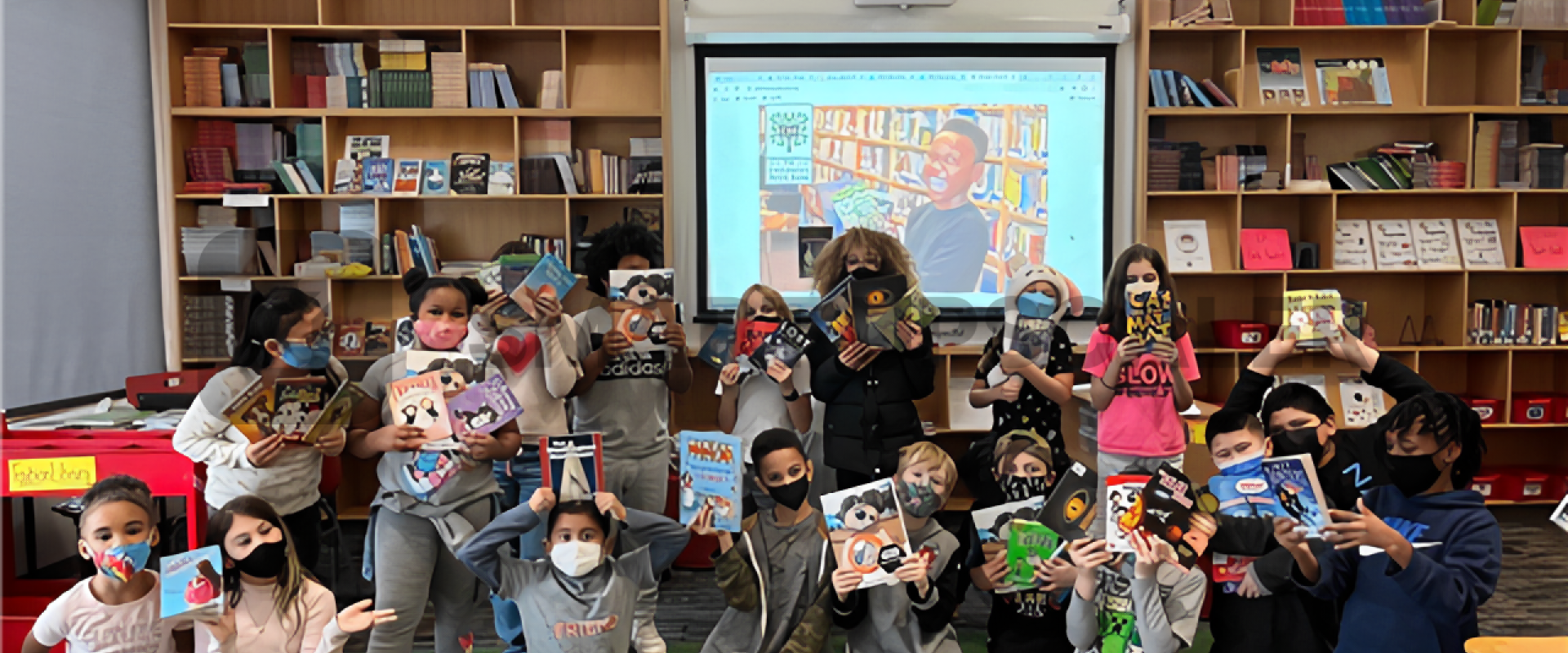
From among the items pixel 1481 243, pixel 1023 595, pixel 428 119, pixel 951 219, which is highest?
pixel 428 119

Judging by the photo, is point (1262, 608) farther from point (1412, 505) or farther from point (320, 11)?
point (320, 11)

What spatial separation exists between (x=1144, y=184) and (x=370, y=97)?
3703mm

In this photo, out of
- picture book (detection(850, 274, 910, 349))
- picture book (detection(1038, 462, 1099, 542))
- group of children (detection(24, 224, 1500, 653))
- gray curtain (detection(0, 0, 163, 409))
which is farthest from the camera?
gray curtain (detection(0, 0, 163, 409))

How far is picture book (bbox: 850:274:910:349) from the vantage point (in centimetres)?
300

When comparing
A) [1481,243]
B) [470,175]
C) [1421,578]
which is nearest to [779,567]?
[1421,578]

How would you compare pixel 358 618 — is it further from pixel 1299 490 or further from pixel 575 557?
pixel 1299 490

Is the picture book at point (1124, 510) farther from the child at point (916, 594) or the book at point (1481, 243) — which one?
the book at point (1481, 243)

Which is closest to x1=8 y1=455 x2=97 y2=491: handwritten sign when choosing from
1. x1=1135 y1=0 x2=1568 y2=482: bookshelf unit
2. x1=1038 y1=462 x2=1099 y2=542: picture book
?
x1=1038 y1=462 x2=1099 y2=542: picture book

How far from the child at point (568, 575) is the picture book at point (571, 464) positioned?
32 millimetres

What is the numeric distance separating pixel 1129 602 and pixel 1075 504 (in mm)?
254

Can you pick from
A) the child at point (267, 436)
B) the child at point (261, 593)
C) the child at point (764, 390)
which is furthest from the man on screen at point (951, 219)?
the child at point (261, 593)

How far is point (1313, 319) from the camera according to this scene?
2.64m

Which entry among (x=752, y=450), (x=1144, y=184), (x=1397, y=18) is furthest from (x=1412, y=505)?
(x=1397, y=18)

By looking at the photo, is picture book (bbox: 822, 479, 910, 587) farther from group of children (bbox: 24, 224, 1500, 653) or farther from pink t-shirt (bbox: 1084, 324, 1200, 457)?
pink t-shirt (bbox: 1084, 324, 1200, 457)
